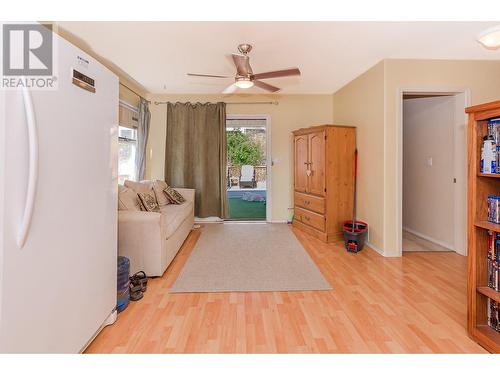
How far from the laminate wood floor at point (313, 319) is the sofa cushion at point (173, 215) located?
480 mm

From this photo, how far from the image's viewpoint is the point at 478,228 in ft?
5.41

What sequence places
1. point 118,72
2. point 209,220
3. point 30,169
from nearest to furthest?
point 30,169 → point 118,72 → point 209,220

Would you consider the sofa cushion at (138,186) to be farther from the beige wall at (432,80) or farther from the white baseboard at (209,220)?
the beige wall at (432,80)

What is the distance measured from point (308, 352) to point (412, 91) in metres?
3.17

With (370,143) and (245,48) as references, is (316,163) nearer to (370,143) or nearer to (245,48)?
(370,143)

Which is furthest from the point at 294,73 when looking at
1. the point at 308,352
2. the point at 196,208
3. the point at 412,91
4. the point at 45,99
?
the point at 196,208

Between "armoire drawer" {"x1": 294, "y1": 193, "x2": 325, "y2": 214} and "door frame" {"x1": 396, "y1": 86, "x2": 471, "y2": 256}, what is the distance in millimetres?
1016

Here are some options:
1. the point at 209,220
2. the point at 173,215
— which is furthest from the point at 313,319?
the point at 209,220

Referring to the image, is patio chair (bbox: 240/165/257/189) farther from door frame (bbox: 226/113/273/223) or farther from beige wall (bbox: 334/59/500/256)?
beige wall (bbox: 334/59/500/256)

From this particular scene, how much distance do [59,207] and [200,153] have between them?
379 cm

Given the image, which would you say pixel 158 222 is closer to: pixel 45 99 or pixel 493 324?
pixel 45 99

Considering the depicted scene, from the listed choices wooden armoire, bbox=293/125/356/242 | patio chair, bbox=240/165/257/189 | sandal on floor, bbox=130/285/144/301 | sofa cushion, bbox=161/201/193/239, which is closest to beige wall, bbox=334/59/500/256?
wooden armoire, bbox=293/125/356/242

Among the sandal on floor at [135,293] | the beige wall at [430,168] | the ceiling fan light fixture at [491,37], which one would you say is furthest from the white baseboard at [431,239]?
the sandal on floor at [135,293]

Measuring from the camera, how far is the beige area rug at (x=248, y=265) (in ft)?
8.04
